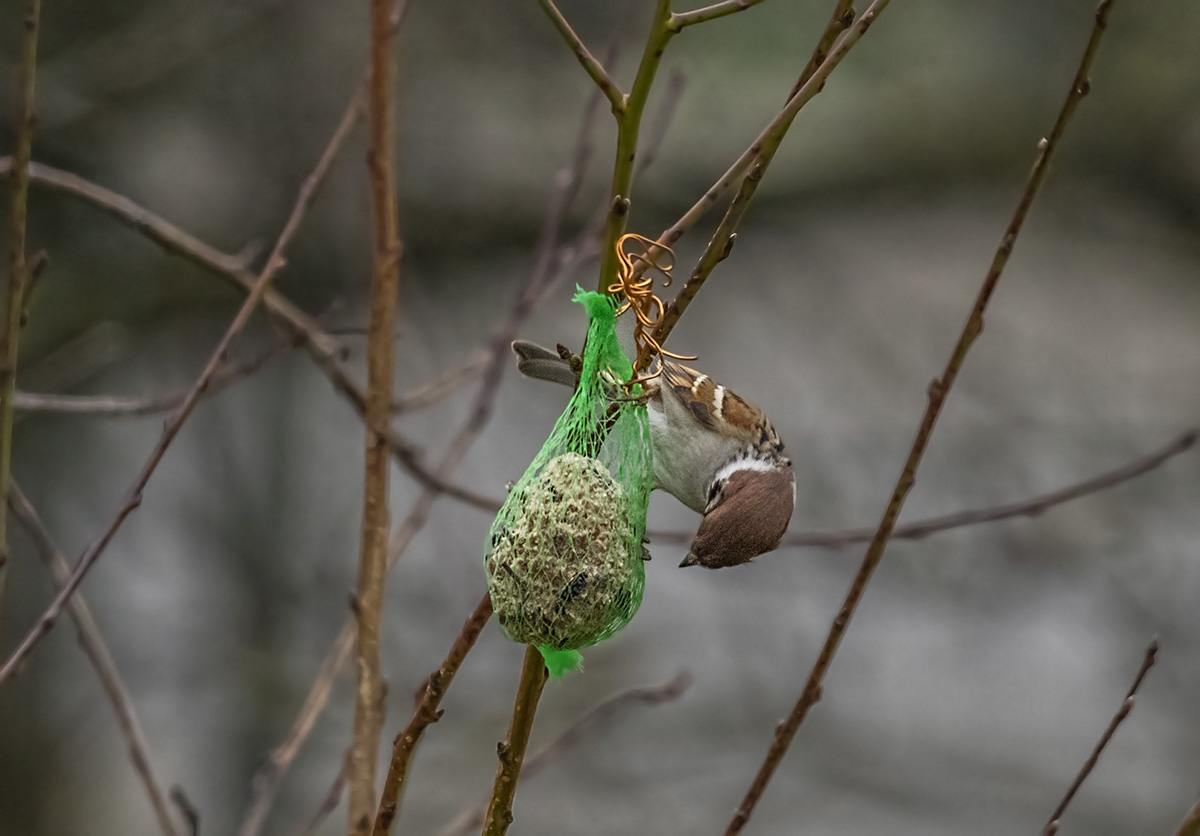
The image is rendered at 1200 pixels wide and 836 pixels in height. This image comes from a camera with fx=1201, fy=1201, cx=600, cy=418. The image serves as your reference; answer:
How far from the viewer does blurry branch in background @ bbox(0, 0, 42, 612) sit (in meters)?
1.29

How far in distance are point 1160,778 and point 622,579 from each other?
453cm

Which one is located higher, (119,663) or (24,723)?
(119,663)

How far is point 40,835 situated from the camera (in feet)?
14.9

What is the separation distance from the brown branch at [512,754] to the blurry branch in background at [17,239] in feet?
1.96

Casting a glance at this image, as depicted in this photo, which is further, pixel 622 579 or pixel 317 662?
pixel 317 662

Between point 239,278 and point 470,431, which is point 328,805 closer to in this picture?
point 470,431

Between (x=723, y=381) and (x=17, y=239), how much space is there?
381cm

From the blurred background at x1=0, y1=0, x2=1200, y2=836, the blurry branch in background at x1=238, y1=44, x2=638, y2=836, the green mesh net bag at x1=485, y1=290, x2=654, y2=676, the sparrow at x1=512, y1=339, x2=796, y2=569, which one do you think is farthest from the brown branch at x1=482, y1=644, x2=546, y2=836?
the blurred background at x1=0, y1=0, x2=1200, y2=836

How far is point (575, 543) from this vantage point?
55.1 inches

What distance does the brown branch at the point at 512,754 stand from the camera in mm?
1199

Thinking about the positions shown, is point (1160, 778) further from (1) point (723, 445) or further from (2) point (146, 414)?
(2) point (146, 414)

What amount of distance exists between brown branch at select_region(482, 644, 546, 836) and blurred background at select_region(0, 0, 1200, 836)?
3.10 metres

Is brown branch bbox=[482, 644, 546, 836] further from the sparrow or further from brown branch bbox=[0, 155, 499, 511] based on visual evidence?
the sparrow

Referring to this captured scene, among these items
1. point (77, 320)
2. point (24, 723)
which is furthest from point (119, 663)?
point (77, 320)
